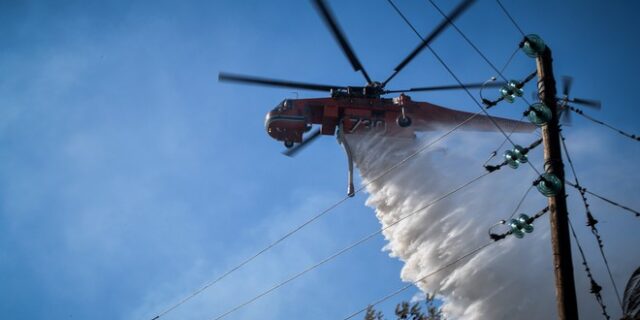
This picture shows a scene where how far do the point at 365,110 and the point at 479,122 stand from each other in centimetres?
541

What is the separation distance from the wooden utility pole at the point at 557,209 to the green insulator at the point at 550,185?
4.5 inches

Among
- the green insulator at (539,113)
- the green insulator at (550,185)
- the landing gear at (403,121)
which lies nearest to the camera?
the green insulator at (550,185)

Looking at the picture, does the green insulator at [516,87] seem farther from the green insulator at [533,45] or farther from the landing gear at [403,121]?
the landing gear at [403,121]

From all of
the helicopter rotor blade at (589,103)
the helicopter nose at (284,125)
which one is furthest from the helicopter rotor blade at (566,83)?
the helicopter nose at (284,125)

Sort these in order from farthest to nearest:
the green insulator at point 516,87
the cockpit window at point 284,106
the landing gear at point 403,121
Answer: the landing gear at point 403,121, the cockpit window at point 284,106, the green insulator at point 516,87

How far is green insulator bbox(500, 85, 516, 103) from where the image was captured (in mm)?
9375

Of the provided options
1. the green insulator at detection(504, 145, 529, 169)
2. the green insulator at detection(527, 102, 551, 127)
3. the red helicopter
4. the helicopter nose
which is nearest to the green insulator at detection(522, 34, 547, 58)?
the green insulator at detection(527, 102, 551, 127)

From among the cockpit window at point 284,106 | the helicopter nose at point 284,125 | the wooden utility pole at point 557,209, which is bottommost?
the wooden utility pole at point 557,209

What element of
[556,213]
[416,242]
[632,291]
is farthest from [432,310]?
[556,213]

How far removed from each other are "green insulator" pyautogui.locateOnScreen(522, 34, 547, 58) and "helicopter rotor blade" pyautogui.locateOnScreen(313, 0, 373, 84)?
513 cm

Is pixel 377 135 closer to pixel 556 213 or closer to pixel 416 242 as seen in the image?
pixel 416 242

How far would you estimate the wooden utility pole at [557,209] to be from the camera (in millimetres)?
7492

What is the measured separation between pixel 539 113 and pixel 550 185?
128cm

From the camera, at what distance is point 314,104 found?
19266mm
